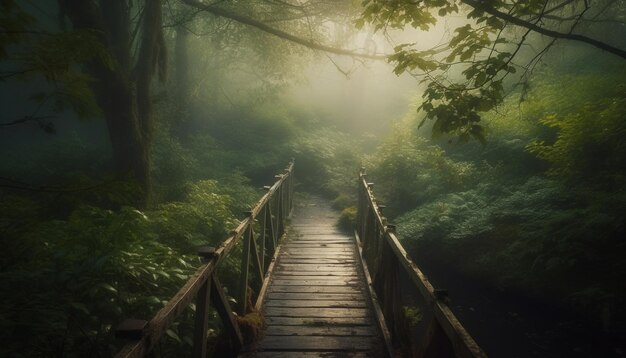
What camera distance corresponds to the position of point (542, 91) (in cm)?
1329

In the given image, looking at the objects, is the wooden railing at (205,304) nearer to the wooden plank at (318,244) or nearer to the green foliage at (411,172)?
the wooden plank at (318,244)

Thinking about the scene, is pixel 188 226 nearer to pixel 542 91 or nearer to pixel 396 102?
pixel 542 91

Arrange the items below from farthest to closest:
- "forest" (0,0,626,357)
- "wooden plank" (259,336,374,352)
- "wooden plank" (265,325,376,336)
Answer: "wooden plank" (265,325,376,336)
"wooden plank" (259,336,374,352)
"forest" (0,0,626,357)

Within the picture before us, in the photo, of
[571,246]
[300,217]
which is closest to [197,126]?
[300,217]

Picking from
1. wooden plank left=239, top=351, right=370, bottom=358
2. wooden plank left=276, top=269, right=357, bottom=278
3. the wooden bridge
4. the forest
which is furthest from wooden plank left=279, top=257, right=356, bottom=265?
wooden plank left=239, top=351, right=370, bottom=358

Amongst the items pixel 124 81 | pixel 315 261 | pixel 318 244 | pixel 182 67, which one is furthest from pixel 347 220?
pixel 182 67

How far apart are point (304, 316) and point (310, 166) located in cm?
1452

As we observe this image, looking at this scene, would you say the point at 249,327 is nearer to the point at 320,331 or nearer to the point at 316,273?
the point at 320,331

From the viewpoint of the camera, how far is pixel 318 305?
5746 millimetres

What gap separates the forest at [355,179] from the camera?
378 centimetres

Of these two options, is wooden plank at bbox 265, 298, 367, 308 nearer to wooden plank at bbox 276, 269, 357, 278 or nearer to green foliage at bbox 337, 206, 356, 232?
wooden plank at bbox 276, 269, 357, 278

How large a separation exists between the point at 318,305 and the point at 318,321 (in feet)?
1.84

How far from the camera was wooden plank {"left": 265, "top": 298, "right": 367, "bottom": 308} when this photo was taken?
226 inches

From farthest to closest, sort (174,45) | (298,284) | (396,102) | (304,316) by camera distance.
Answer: (396,102)
(174,45)
(298,284)
(304,316)
